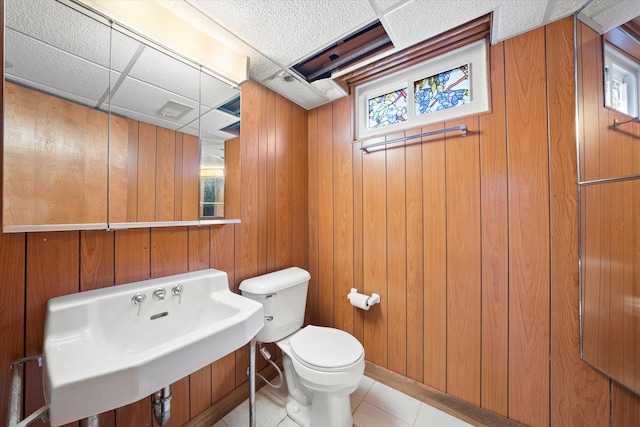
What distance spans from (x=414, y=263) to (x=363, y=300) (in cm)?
43

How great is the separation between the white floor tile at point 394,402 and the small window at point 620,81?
1822 mm

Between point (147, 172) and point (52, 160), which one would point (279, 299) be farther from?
point (52, 160)

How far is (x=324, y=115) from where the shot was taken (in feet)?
6.38

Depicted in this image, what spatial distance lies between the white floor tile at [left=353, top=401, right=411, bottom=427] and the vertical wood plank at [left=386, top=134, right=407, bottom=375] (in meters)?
0.29

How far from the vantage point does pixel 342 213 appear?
185cm

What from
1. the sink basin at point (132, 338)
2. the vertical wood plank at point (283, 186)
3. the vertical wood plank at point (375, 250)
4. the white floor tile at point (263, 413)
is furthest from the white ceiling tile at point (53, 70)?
the white floor tile at point (263, 413)

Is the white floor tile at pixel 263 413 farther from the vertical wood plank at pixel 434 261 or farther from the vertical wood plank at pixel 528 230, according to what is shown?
the vertical wood plank at pixel 528 230

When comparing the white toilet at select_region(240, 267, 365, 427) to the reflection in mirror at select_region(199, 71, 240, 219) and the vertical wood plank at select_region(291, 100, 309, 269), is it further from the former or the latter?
the reflection in mirror at select_region(199, 71, 240, 219)

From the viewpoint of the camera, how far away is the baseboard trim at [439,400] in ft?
4.20

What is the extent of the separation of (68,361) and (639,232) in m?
2.11

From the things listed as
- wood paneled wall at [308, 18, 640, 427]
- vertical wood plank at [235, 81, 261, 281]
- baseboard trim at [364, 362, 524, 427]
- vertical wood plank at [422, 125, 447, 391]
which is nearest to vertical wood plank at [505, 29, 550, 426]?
wood paneled wall at [308, 18, 640, 427]

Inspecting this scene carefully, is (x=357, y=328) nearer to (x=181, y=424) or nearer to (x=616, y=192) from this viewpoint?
(x=181, y=424)

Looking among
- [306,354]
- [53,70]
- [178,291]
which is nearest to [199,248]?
[178,291]

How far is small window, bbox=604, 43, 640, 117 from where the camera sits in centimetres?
98
